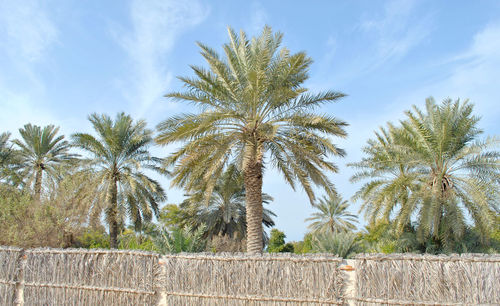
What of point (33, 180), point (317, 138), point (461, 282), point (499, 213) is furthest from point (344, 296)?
point (33, 180)

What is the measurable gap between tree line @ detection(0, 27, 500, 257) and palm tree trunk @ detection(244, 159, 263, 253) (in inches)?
1.4

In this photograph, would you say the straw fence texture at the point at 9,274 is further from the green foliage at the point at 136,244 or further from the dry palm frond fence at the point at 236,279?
the green foliage at the point at 136,244

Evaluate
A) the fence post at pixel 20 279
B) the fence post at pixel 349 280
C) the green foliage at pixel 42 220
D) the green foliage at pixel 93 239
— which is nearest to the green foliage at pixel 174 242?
the fence post at pixel 20 279

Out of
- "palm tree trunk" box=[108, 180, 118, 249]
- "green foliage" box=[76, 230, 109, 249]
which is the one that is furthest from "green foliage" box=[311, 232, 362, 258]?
"green foliage" box=[76, 230, 109, 249]

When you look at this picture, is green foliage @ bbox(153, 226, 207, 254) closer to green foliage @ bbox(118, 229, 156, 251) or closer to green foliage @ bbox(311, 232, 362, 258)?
green foliage @ bbox(118, 229, 156, 251)

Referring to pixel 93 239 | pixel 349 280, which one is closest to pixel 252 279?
pixel 349 280

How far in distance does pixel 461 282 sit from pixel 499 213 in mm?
12921

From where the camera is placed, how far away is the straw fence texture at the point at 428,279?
6.82 m

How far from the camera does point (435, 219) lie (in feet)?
58.0

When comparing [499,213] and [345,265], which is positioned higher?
[499,213]

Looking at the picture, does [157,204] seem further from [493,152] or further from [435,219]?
[493,152]

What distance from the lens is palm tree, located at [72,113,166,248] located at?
2253 cm

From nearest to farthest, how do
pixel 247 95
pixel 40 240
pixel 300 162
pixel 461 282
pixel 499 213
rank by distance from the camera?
1. pixel 461 282
2. pixel 247 95
3. pixel 300 162
4. pixel 499 213
5. pixel 40 240

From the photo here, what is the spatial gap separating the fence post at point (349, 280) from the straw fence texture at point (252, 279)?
139 millimetres
